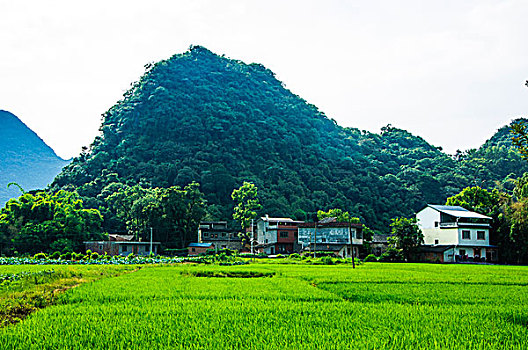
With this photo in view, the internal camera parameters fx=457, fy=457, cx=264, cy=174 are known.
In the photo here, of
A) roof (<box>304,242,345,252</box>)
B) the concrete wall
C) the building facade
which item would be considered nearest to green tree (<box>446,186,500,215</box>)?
the concrete wall

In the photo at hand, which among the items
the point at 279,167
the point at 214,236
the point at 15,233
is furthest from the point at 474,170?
the point at 15,233

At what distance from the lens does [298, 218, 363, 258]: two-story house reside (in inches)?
2147

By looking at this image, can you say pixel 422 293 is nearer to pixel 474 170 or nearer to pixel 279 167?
pixel 279 167

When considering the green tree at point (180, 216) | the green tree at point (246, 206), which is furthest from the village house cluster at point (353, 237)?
the green tree at point (180, 216)

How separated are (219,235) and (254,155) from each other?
3035 cm

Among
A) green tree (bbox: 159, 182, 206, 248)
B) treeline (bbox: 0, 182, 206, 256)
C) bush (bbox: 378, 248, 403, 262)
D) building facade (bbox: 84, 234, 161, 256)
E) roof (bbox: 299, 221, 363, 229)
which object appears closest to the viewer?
bush (bbox: 378, 248, 403, 262)

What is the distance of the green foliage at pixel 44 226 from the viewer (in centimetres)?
4834

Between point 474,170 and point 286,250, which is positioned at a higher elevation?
point 474,170

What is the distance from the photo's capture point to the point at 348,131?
124m

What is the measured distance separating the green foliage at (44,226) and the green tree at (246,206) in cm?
1978

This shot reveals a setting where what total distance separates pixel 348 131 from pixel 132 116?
185 feet

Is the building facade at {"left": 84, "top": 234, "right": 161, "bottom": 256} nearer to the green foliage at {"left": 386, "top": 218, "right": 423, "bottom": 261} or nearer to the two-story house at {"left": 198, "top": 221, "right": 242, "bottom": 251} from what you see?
the two-story house at {"left": 198, "top": 221, "right": 242, "bottom": 251}

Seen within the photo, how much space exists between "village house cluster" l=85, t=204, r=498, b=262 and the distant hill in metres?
84.8

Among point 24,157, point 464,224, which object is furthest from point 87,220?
point 24,157
